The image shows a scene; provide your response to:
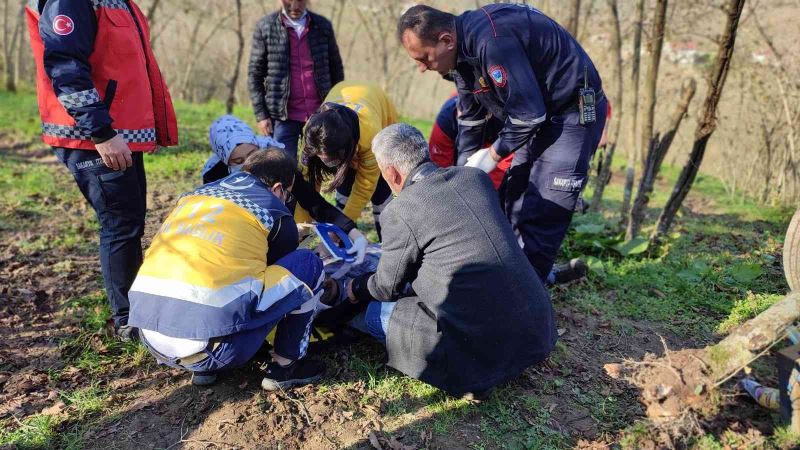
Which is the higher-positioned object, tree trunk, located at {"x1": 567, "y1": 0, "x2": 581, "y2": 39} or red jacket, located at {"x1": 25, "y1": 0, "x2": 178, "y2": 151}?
tree trunk, located at {"x1": 567, "y1": 0, "x2": 581, "y2": 39}

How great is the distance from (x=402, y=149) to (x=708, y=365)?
1.64 metres

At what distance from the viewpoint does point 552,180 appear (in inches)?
127

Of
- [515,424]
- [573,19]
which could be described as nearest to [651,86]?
[573,19]

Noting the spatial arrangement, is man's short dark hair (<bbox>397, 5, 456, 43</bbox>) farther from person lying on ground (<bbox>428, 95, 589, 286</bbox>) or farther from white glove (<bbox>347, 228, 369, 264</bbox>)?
white glove (<bbox>347, 228, 369, 264</bbox>)

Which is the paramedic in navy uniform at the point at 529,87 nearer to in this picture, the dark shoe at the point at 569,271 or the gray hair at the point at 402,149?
the dark shoe at the point at 569,271

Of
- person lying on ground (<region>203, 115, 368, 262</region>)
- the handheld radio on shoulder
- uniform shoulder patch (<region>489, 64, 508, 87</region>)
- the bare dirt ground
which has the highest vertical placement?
uniform shoulder patch (<region>489, 64, 508, 87</region>)

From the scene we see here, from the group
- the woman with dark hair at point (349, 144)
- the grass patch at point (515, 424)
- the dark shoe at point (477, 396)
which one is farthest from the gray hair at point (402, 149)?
the grass patch at point (515, 424)

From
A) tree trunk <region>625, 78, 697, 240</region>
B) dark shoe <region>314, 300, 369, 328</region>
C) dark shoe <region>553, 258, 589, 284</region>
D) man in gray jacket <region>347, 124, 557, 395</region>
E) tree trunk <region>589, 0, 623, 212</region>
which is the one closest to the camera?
man in gray jacket <region>347, 124, 557, 395</region>

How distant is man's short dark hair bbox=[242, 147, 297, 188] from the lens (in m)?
Answer: 2.68

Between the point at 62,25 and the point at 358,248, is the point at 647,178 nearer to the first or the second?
the point at 358,248

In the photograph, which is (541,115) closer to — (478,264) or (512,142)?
(512,142)

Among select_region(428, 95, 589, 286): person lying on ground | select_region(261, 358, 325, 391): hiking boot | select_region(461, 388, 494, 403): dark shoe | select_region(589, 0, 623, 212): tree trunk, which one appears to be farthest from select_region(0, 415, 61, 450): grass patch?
select_region(589, 0, 623, 212): tree trunk

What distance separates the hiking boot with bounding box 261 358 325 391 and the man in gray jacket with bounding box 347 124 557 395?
50cm

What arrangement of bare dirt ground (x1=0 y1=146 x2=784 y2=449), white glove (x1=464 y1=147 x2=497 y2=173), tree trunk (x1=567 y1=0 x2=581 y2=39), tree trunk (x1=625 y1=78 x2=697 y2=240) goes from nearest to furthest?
1. bare dirt ground (x1=0 y1=146 x2=784 y2=449)
2. white glove (x1=464 y1=147 x2=497 y2=173)
3. tree trunk (x1=625 y1=78 x2=697 y2=240)
4. tree trunk (x1=567 y1=0 x2=581 y2=39)
